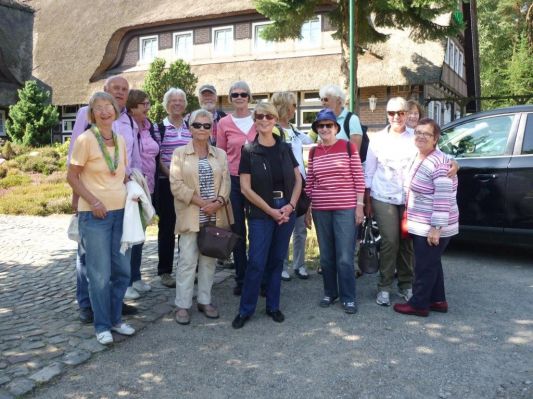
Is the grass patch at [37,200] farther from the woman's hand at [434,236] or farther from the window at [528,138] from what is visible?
the window at [528,138]

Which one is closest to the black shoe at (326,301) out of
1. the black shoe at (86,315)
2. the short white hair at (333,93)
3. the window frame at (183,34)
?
the short white hair at (333,93)

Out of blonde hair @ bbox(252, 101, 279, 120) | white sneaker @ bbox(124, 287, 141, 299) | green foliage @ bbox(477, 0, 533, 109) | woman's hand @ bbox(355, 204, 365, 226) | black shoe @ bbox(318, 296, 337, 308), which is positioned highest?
green foliage @ bbox(477, 0, 533, 109)

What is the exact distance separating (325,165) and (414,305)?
1.43 metres

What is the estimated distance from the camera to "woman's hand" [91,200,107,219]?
3459 millimetres

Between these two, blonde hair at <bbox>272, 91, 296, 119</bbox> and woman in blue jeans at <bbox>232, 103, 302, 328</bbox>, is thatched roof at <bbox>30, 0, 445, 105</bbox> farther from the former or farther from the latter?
woman in blue jeans at <bbox>232, 103, 302, 328</bbox>

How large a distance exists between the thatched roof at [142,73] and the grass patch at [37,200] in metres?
9.62

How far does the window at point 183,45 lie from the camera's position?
893 inches

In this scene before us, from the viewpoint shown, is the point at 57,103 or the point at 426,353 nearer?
the point at 426,353

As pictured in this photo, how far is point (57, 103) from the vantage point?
25219 millimetres

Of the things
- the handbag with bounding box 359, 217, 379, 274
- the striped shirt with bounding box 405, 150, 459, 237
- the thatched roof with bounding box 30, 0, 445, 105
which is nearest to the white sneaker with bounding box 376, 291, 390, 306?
the handbag with bounding box 359, 217, 379, 274

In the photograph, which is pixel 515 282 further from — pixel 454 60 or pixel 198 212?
pixel 454 60

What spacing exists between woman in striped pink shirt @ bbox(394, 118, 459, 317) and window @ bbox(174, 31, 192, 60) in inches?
788

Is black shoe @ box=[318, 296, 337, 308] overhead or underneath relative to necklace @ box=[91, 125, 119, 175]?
underneath

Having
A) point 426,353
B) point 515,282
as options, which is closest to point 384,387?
point 426,353
